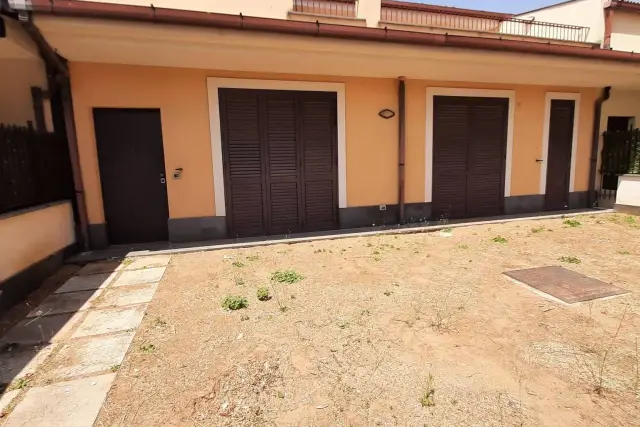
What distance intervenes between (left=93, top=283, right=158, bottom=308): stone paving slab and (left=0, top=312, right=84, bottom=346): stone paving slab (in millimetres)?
304

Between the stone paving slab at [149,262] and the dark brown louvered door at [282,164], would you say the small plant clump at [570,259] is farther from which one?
the stone paving slab at [149,262]

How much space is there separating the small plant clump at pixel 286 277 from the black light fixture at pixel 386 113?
13.8 ft

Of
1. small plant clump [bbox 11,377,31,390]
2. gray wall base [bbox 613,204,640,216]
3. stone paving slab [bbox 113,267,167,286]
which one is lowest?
small plant clump [bbox 11,377,31,390]

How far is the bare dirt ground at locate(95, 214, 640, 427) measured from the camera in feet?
7.31

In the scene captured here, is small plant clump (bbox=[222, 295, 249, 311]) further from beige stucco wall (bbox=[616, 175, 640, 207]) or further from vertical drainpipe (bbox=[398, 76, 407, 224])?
beige stucco wall (bbox=[616, 175, 640, 207])

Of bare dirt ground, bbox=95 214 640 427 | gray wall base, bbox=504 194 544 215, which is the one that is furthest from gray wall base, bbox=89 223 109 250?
gray wall base, bbox=504 194 544 215

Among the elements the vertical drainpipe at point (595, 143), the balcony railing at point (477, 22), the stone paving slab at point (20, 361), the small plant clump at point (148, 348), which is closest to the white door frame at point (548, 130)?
the vertical drainpipe at point (595, 143)

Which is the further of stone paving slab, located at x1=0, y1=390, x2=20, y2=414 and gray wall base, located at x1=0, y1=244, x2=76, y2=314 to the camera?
gray wall base, located at x1=0, y1=244, x2=76, y2=314

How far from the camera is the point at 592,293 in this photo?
4000 mm

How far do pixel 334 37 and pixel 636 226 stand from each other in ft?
25.5

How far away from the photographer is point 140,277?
4.80 m

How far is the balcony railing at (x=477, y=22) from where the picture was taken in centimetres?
962

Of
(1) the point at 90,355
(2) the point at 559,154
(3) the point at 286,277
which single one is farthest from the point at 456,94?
(1) the point at 90,355

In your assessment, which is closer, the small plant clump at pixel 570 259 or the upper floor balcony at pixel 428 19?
the small plant clump at pixel 570 259
